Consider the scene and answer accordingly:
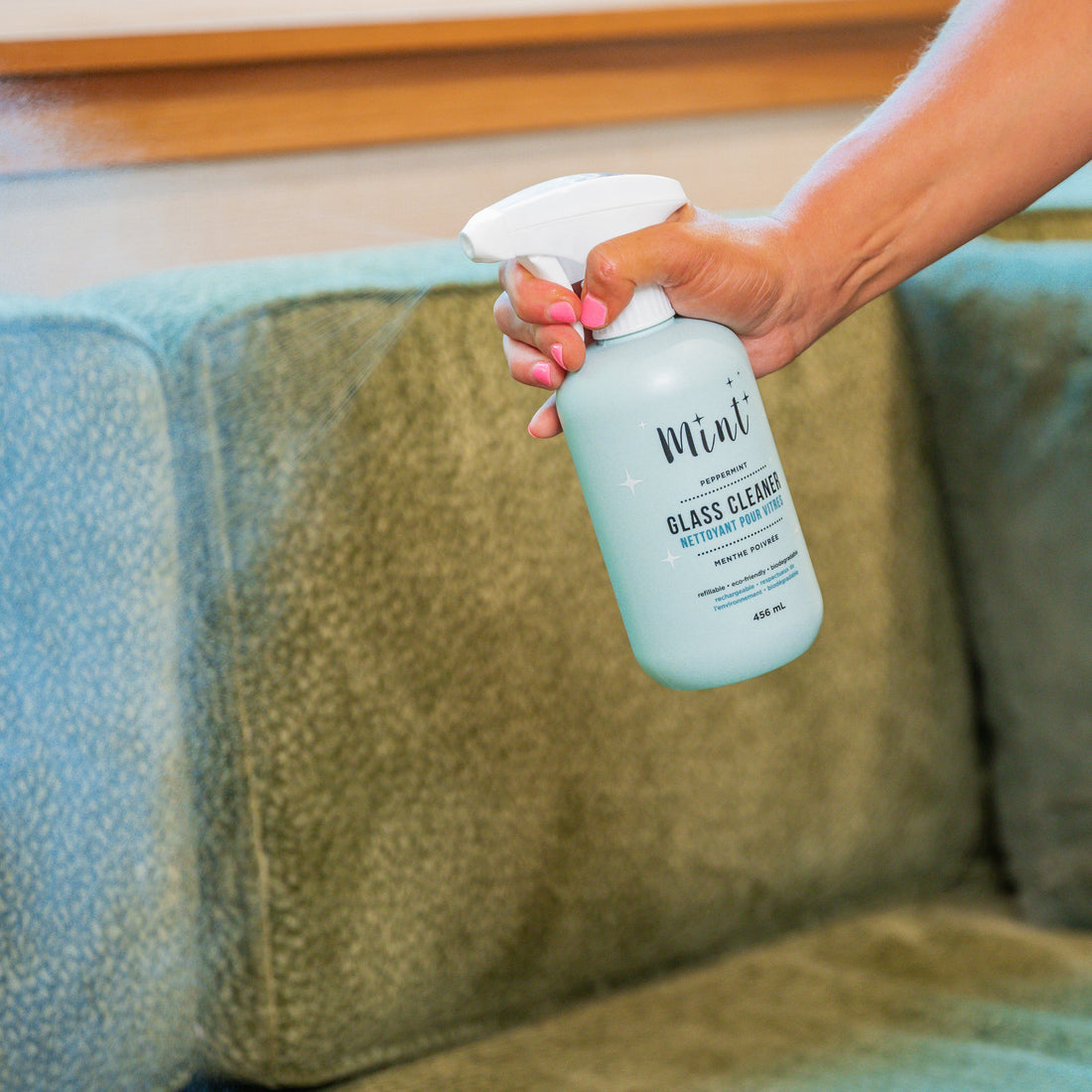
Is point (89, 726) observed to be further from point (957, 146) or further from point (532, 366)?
point (957, 146)

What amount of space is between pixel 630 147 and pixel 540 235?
571mm

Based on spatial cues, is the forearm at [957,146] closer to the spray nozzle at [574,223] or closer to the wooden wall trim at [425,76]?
the spray nozzle at [574,223]

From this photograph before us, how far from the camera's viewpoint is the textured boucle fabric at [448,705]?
66 cm

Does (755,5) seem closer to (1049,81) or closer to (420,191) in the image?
(420,191)

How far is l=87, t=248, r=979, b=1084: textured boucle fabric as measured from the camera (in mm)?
664

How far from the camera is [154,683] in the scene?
0.65 meters

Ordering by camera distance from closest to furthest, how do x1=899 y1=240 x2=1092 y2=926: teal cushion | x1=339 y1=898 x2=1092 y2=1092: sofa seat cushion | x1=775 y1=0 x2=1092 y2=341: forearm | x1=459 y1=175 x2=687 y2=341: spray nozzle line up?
x1=459 y1=175 x2=687 y2=341: spray nozzle < x1=775 y1=0 x2=1092 y2=341: forearm < x1=339 y1=898 x2=1092 y2=1092: sofa seat cushion < x1=899 y1=240 x2=1092 y2=926: teal cushion

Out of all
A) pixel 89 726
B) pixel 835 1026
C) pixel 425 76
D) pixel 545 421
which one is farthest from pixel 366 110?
pixel 835 1026

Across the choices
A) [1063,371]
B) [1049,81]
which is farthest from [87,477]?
[1063,371]

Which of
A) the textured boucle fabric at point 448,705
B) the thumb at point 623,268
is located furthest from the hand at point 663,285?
the textured boucle fabric at point 448,705

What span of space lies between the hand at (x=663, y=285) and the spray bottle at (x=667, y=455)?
1cm

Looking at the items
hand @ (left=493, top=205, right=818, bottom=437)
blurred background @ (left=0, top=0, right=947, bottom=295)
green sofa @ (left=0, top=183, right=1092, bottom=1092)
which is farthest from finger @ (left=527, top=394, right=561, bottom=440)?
blurred background @ (left=0, top=0, right=947, bottom=295)

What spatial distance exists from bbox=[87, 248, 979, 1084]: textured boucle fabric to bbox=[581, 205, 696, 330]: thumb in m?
0.24

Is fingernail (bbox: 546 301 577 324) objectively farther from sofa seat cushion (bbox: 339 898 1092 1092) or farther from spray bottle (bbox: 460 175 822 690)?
sofa seat cushion (bbox: 339 898 1092 1092)
